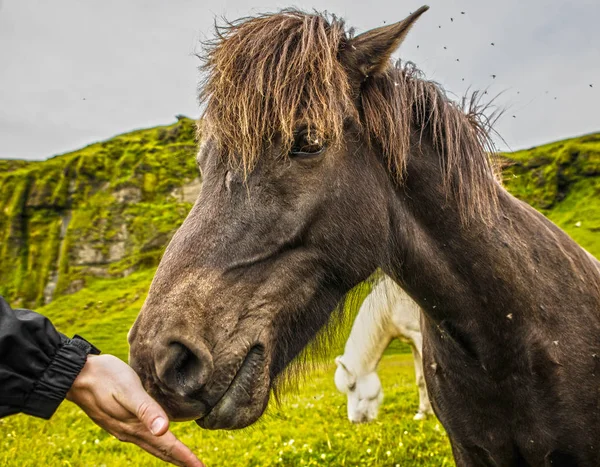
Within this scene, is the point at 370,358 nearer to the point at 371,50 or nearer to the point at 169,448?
the point at 371,50

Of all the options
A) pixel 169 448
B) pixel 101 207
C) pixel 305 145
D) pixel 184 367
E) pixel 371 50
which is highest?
pixel 371 50

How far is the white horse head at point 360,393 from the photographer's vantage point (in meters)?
9.41

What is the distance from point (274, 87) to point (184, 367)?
1.49 m

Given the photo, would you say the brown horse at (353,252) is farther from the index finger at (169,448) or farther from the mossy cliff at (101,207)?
the mossy cliff at (101,207)

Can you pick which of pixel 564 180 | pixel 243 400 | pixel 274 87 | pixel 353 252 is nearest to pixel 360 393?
pixel 353 252

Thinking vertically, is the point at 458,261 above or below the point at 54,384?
above

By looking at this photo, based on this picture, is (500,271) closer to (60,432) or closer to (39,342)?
(39,342)

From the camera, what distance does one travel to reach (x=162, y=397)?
2246 mm

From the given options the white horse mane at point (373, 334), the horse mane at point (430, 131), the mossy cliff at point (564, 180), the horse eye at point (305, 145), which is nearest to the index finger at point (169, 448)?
the horse eye at point (305, 145)

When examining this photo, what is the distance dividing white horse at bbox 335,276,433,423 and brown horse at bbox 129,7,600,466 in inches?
235

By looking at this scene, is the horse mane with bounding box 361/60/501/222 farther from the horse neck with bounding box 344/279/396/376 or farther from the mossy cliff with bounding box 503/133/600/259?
the mossy cliff with bounding box 503/133/600/259

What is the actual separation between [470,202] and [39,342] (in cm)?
244

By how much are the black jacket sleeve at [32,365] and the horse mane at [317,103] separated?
121 centimetres

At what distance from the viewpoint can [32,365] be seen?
228 centimetres
